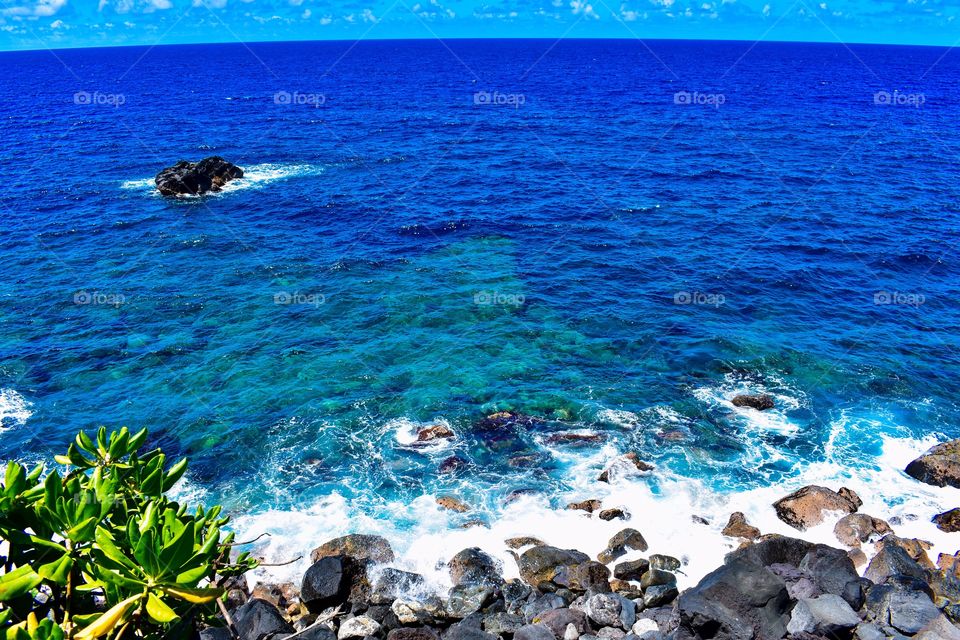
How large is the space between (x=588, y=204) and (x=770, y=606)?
44.3 meters

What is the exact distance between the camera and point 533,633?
706 inches

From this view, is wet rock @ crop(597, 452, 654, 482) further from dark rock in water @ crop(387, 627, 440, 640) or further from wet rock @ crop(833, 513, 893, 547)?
dark rock in water @ crop(387, 627, 440, 640)

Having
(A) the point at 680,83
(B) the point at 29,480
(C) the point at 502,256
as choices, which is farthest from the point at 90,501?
(A) the point at 680,83

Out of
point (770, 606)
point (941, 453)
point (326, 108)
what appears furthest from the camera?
point (326, 108)

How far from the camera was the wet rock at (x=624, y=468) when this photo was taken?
26.9m

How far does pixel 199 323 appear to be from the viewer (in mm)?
38062

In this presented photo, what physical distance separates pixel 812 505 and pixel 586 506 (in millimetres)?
8576

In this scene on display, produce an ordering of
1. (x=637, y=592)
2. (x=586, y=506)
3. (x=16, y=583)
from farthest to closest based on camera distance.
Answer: (x=586, y=506) < (x=637, y=592) < (x=16, y=583)

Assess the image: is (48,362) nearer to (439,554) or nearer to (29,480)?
(439,554)

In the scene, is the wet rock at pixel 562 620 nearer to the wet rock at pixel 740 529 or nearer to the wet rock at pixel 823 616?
the wet rock at pixel 823 616

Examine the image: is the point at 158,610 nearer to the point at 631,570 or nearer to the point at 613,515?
the point at 631,570

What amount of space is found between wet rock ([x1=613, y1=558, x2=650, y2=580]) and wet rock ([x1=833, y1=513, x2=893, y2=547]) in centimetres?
763

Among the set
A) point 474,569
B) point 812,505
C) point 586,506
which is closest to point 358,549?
point 474,569

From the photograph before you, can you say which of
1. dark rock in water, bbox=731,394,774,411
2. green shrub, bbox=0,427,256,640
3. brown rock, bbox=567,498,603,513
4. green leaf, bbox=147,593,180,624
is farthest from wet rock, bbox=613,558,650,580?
green leaf, bbox=147,593,180,624
